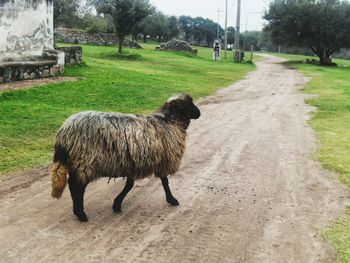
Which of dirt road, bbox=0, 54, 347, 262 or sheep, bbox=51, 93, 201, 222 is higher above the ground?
sheep, bbox=51, 93, 201, 222

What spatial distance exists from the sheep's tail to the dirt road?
0.44 metres

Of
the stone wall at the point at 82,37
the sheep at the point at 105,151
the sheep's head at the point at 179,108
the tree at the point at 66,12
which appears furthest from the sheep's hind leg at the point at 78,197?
the stone wall at the point at 82,37

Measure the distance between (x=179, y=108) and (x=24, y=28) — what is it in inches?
478

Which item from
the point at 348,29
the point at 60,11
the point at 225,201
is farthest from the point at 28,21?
the point at 348,29

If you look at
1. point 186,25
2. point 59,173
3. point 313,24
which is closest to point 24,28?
point 59,173

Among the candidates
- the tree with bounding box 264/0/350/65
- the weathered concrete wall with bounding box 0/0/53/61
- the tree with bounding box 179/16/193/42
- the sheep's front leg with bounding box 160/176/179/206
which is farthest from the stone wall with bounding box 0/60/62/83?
the tree with bounding box 179/16/193/42

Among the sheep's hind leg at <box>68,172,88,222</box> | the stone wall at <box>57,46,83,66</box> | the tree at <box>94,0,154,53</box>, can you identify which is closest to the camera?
the sheep's hind leg at <box>68,172,88,222</box>

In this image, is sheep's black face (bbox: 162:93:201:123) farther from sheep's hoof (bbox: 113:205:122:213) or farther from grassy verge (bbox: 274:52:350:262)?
grassy verge (bbox: 274:52:350:262)

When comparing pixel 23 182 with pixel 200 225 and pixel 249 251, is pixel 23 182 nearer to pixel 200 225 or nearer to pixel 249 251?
pixel 200 225

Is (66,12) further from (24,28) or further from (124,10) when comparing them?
(24,28)

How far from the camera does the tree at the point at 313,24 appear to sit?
150ft

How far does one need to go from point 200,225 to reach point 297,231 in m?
1.26

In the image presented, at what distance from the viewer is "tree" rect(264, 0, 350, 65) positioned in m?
45.7

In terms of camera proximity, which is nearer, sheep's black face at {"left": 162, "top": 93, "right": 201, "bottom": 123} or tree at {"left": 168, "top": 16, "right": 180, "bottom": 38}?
sheep's black face at {"left": 162, "top": 93, "right": 201, "bottom": 123}
